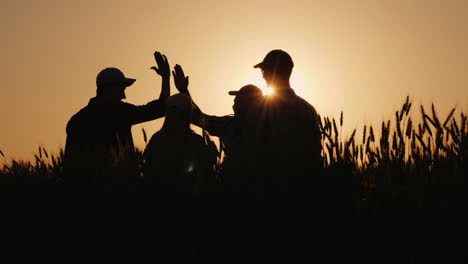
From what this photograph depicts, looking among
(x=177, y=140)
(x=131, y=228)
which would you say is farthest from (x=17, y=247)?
(x=177, y=140)

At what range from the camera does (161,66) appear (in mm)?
6273

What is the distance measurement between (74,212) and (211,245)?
1233mm

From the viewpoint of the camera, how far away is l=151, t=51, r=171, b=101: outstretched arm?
6.23m

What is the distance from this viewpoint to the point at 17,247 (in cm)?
389

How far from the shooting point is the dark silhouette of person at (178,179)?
3.36m

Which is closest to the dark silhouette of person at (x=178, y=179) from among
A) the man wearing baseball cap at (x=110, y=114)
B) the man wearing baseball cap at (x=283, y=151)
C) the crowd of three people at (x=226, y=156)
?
the crowd of three people at (x=226, y=156)

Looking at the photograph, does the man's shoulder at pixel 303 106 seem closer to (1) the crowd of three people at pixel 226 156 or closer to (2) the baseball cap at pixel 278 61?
(1) the crowd of three people at pixel 226 156

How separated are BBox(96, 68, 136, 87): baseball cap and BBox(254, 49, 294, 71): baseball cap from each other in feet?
5.47

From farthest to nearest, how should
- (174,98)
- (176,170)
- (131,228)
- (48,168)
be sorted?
(48,168)
(174,98)
(176,170)
(131,228)

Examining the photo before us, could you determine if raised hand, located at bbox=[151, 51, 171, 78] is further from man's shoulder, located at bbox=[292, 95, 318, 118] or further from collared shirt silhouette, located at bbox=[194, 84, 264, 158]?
man's shoulder, located at bbox=[292, 95, 318, 118]

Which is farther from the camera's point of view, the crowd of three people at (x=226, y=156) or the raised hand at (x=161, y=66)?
the raised hand at (x=161, y=66)

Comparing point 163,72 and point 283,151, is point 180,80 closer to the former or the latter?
point 163,72

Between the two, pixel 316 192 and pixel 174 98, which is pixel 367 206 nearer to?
pixel 316 192

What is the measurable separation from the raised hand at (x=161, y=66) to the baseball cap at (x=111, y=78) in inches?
15.0
